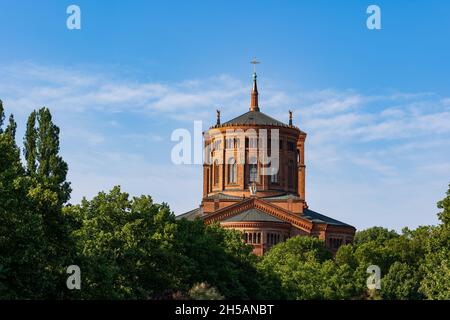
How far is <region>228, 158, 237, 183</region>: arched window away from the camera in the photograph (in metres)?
169

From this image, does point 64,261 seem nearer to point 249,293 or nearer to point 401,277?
point 249,293

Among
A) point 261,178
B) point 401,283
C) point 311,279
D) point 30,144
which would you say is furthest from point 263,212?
point 30,144

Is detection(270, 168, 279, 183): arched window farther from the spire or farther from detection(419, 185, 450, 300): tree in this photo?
detection(419, 185, 450, 300): tree

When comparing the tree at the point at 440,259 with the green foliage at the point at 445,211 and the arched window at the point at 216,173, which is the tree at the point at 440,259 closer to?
the green foliage at the point at 445,211

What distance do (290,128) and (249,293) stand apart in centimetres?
8781

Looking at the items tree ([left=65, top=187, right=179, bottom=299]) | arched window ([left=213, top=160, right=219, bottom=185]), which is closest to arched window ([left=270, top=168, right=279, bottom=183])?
arched window ([left=213, top=160, right=219, bottom=185])

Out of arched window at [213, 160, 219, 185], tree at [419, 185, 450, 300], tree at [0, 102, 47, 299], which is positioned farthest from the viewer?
arched window at [213, 160, 219, 185]

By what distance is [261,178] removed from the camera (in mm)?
167875

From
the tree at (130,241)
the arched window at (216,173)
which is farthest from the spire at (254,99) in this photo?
the tree at (130,241)

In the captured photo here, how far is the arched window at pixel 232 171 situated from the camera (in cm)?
16912

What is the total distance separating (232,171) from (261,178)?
16.9 ft
